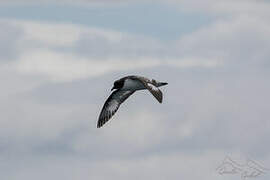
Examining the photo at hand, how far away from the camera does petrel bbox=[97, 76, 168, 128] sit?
180 feet

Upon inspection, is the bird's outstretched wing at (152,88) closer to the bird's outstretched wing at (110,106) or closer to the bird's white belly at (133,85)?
the bird's white belly at (133,85)

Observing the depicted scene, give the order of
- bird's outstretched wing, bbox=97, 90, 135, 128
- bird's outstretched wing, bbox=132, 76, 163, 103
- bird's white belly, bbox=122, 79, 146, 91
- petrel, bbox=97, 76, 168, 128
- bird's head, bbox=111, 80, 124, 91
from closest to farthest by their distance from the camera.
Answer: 1. bird's outstretched wing, bbox=132, 76, 163, 103
2. petrel, bbox=97, 76, 168, 128
3. bird's white belly, bbox=122, 79, 146, 91
4. bird's head, bbox=111, 80, 124, 91
5. bird's outstretched wing, bbox=97, 90, 135, 128

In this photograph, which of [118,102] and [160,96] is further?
[118,102]

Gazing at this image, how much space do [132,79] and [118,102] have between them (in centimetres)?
545

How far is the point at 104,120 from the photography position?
62.9 meters

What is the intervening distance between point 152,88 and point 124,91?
291 inches

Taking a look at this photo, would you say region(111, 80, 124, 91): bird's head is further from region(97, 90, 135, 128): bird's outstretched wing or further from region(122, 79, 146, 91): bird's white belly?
region(97, 90, 135, 128): bird's outstretched wing

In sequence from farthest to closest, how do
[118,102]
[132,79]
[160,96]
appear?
[118,102] < [132,79] < [160,96]

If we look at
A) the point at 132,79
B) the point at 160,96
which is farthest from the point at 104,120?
the point at 160,96

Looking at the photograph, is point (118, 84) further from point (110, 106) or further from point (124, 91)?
point (110, 106)

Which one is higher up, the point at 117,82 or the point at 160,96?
the point at 117,82

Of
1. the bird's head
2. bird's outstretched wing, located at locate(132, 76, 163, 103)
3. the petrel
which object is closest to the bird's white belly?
the petrel

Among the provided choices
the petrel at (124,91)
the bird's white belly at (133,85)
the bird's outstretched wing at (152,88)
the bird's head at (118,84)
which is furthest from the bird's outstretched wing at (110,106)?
the bird's outstretched wing at (152,88)

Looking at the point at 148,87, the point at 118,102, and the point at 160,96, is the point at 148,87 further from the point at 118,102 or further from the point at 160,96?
the point at 118,102
